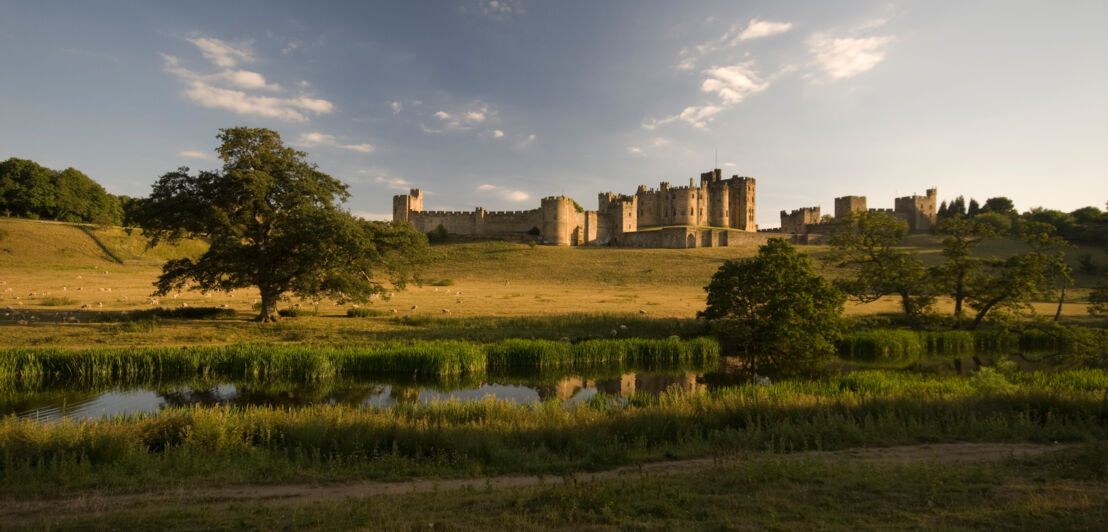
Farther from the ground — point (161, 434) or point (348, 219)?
point (348, 219)

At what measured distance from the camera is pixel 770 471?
664cm

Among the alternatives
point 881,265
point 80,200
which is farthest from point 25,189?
point 881,265

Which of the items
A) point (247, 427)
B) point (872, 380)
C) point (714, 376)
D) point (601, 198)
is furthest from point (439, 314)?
point (601, 198)

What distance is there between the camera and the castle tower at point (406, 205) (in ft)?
266

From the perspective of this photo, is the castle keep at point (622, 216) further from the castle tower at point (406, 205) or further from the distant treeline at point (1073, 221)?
the distant treeline at point (1073, 221)

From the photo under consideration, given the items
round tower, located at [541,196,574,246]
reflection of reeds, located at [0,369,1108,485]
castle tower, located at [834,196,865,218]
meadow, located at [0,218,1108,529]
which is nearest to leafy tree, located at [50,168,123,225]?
round tower, located at [541,196,574,246]

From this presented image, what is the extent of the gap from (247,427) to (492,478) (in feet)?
16.2

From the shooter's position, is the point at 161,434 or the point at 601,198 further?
the point at 601,198

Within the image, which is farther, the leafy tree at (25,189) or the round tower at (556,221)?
the round tower at (556,221)

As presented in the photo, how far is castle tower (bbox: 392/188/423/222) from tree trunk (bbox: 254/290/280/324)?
59.4 meters

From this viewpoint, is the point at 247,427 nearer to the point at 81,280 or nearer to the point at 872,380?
the point at 872,380

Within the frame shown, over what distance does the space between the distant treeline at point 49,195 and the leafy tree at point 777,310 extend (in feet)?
245

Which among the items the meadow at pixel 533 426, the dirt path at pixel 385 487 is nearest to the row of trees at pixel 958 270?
the meadow at pixel 533 426

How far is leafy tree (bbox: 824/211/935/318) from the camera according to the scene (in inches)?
940
